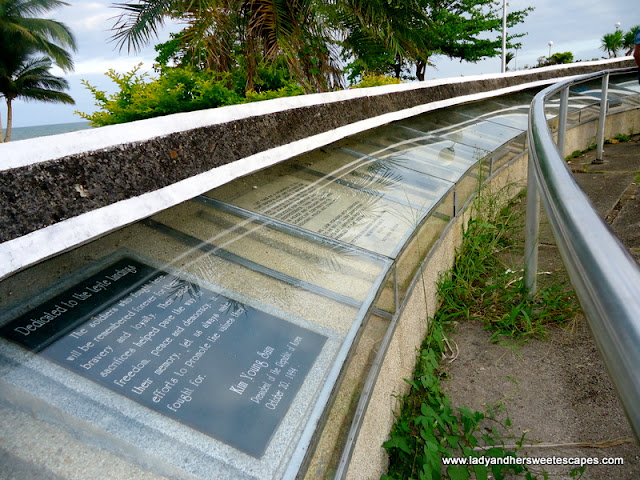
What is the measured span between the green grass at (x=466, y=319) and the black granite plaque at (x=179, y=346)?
694mm

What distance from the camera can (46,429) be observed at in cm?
102

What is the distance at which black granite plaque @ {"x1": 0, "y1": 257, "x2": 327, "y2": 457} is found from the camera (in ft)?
3.80

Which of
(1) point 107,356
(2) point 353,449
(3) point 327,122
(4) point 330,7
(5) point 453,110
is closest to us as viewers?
(1) point 107,356

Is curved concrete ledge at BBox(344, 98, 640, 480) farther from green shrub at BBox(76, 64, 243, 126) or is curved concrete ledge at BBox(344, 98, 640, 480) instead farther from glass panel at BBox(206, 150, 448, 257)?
green shrub at BBox(76, 64, 243, 126)

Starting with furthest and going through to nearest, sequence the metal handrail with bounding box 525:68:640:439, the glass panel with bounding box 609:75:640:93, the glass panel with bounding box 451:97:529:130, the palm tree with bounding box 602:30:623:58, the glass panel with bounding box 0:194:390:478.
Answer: the palm tree with bounding box 602:30:623:58 < the glass panel with bounding box 609:75:640:93 < the glass panel with bounding box 451:97:529:130 < the glass panel with bounding box 0:194:390:478 < the metal handrail with bounding box 525:68:640:439

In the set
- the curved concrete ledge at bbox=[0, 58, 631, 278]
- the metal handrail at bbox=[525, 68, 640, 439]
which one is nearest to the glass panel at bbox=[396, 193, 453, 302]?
the curved concrete ledge at bbox=[0, 58, 631, 278]

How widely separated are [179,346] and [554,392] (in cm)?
172

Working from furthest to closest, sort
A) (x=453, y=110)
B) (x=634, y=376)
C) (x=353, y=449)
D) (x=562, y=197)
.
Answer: (x=453, y=110) → (x=353, y=449) → (x=562, y=197) → (x=634, y=376)

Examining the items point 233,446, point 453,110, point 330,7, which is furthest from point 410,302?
point 330,7

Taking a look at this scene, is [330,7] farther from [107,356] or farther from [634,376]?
[634,376]

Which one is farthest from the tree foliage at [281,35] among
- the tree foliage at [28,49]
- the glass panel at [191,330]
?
the tree foliage at [28,49]

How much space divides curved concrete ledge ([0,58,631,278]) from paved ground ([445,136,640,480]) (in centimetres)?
144

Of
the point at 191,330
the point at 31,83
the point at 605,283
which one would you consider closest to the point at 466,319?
the point at 191,330

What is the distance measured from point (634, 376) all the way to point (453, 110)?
512 cm
